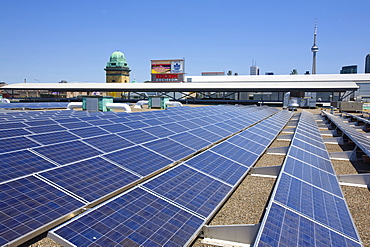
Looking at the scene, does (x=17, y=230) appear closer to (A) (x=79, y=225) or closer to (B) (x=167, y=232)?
(A) (x=79, y=225)

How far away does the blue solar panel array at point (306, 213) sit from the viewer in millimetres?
5020

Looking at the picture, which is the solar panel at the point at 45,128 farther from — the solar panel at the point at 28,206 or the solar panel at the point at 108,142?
the solar panel at the point at 28,206

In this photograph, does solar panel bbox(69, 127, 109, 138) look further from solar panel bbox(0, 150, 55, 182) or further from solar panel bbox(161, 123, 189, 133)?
solar panel bbox(161, 123, 189, 133)

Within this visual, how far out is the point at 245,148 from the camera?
487 inches

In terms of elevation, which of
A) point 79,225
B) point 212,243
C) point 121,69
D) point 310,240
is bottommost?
point 212,243

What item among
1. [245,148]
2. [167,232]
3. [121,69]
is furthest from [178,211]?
[121,69]

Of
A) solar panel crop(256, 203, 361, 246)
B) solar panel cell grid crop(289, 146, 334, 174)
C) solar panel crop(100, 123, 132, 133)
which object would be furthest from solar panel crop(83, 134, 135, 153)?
solar panel cell grid crop(289, 146, 334, 174)

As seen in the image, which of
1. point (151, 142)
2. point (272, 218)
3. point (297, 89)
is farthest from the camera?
point (297, 89)

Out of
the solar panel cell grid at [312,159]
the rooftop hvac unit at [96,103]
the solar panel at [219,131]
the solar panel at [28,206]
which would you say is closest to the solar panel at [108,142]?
the solar panel at [28,206]

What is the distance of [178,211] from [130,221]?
42.2 inches

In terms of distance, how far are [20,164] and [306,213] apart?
6.72 m

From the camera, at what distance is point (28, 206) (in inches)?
201

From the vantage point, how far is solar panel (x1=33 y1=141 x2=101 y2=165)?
7513 millimetres

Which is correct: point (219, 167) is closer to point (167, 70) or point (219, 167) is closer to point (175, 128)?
point (175, 128)
